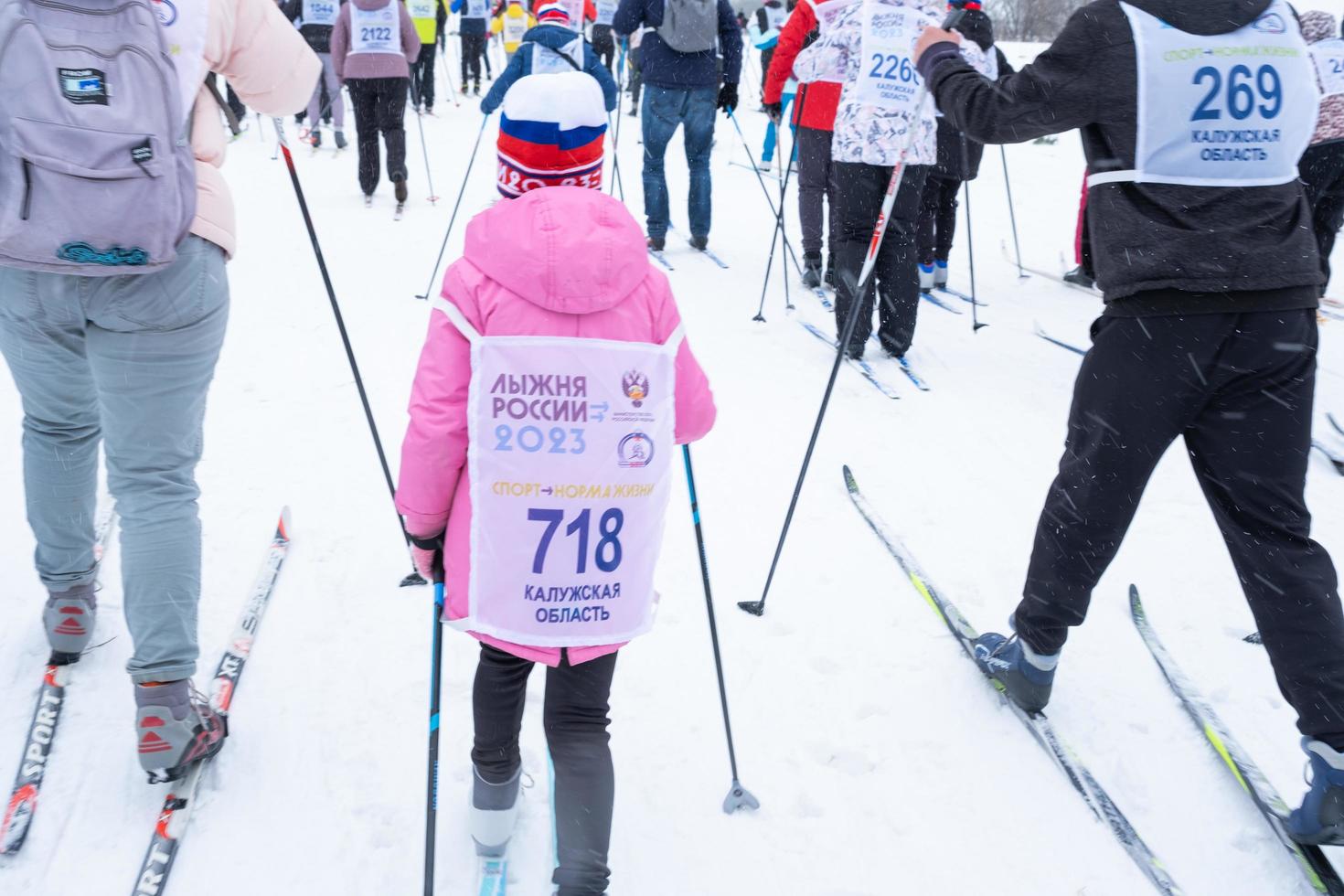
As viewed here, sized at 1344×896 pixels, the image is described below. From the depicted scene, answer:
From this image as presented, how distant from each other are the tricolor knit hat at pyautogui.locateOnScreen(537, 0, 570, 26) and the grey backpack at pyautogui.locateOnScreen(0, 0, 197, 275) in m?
5.23

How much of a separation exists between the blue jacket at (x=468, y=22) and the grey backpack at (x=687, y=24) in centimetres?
890

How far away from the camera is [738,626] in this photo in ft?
9.82

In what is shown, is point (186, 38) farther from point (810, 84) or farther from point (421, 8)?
point (421, 8)

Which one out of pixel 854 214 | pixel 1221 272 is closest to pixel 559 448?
pixel 1221 272

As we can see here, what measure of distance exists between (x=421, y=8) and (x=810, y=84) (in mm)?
7018

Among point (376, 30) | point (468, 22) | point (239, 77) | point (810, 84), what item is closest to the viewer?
point (239, 77)

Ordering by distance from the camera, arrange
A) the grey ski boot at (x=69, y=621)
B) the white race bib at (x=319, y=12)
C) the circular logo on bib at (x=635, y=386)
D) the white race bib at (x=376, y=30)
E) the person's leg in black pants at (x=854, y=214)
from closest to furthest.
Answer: the circular logo on bib at (x=635, y=386), the grey ski boot at (x=69, y=621), the person's leg in black pants at (x=854, y=214), the white race bib at (x=376, y=30), the white race bib at (x=319, y=12)

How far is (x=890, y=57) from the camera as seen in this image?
4.75m

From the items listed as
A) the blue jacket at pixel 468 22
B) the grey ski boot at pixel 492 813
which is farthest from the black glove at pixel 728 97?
the blue jacket at pixel 468 22

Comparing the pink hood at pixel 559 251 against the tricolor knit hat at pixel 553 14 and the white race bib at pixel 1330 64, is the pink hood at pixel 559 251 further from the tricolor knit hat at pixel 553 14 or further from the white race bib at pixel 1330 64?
the tricolor knit hat at pixel 553 14

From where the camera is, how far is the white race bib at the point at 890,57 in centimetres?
471

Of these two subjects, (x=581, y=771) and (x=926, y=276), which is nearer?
(x=581, y=771)

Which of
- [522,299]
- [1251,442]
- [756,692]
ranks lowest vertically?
[756,692]

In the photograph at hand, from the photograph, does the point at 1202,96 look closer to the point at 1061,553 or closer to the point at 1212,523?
the point at 1061,553
